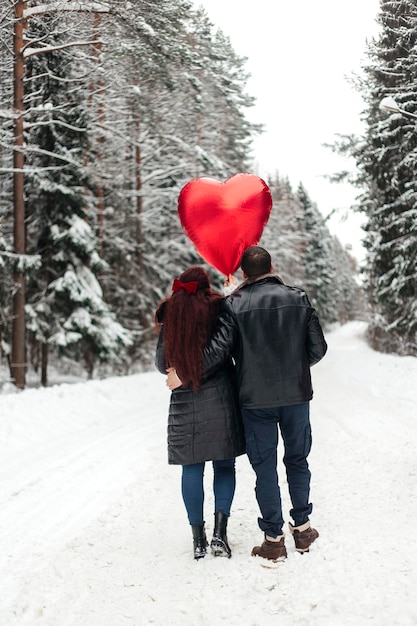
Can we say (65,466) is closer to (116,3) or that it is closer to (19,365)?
(19,365)

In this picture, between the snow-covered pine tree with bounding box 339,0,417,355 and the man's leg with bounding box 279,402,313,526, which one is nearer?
the man's leg with bounding box 279,402,313,526

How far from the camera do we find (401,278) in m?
18.0

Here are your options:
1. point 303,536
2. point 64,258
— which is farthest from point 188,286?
point 64,258

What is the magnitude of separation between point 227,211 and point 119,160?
1555 centimetres

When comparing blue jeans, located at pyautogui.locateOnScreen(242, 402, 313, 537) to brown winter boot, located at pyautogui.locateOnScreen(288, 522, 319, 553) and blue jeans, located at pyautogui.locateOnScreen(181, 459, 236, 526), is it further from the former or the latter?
blue jeans, located at pyautogui.locateOnScreen(181, 459, 236, 526)

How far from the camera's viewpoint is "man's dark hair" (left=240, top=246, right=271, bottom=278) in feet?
13.2

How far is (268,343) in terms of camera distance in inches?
151

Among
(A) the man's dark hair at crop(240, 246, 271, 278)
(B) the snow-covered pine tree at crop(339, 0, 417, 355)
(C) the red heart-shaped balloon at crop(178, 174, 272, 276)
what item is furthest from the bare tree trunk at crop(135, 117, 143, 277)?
(A) the man's dark hair at crop(240, 246, 271, 278)

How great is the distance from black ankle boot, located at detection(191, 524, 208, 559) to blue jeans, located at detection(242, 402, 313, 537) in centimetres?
44

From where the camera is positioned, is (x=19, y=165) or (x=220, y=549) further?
(x=19, y=165)

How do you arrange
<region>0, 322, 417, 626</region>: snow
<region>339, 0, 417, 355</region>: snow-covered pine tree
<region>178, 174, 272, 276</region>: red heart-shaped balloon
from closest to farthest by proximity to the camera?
<region>0, 322, 417, 626</region>: snow → <region>178, 174, 272, 276</region>: red heart-shaped balloon → <region>339, 0, 417, 355</region>: snow-covered pine tree

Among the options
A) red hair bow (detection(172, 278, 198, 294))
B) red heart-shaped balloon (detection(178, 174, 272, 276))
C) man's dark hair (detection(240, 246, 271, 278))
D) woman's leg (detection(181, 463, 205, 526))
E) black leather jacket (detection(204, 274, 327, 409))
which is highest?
red heart-shaped balloon (detection(178, 174, 272, 276))

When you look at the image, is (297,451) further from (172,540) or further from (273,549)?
(172,540)

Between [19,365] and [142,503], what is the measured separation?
322 inches
